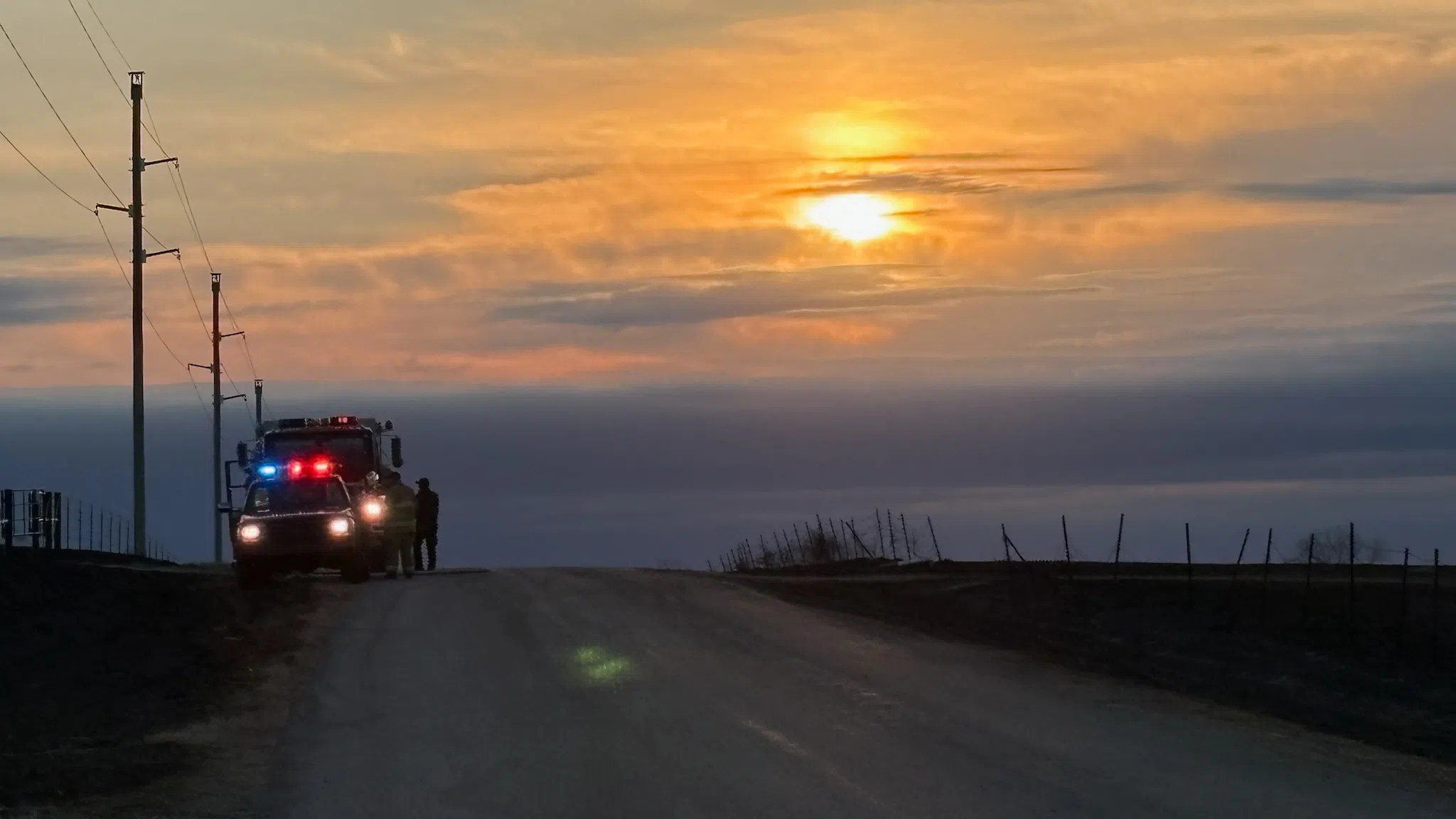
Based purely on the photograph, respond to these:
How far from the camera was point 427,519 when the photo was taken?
3988 cm

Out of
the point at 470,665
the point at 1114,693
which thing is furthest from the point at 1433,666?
the point at 470,665

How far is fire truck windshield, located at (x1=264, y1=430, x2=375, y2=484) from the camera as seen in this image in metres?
34.5

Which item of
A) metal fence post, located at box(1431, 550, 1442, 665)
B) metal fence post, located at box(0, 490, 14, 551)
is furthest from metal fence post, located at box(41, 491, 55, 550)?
metal fence post, located at box(1431, 550, 1442, 665)

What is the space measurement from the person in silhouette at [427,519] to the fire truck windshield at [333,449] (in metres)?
3.77

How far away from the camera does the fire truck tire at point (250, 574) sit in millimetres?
30000

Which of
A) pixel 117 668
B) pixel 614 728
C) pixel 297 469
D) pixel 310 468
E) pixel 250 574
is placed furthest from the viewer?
pixel 310 468

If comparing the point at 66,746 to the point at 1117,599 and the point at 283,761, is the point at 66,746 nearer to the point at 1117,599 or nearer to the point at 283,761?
the point at 283,761

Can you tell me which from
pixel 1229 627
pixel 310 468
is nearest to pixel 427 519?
pixel 310 468

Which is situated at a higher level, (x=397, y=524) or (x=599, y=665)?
(x=397, y=524)

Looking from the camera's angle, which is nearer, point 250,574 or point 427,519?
point 250,574

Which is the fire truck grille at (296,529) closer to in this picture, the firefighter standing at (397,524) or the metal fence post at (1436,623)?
the firefighter standing at (397,524)

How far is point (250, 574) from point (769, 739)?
1890cm

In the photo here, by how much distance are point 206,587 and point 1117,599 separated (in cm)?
1702

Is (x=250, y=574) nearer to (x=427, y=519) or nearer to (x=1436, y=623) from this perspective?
(x=427, y=519)
